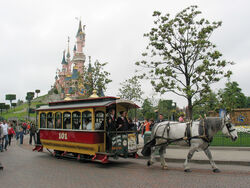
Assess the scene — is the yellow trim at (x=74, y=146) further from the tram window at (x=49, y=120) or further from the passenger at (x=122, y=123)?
the passenger at (x=122, y=123)

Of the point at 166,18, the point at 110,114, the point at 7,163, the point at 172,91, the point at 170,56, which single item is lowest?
the point at 7,163

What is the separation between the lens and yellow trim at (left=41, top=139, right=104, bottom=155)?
10.6 m

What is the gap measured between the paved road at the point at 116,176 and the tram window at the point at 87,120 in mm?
1680

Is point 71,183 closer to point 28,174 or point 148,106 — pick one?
point 28,174

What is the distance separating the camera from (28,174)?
8914 mm

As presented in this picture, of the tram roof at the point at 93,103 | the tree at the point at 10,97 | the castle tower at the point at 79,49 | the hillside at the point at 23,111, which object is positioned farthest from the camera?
the tree at the point at 10,97

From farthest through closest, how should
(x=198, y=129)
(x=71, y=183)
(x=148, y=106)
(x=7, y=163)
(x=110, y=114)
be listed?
(x=148, y=106), (x=7, y=163), (x=110, y=114), (x=198, y=129), (x=71, y=183)

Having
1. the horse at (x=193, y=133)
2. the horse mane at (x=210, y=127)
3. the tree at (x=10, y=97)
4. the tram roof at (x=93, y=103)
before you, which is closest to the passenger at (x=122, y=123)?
the tram roof at (x=93, y=103)

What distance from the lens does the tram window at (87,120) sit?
431 inches

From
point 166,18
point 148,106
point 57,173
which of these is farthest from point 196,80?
point 148,106

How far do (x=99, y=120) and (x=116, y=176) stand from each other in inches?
122

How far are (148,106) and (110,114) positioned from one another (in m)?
50.0

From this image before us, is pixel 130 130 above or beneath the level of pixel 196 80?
beneath

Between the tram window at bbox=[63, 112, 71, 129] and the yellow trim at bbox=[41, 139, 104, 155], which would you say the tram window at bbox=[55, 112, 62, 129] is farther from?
the yellow trim at bbox=[41, 139, 104, 155]
